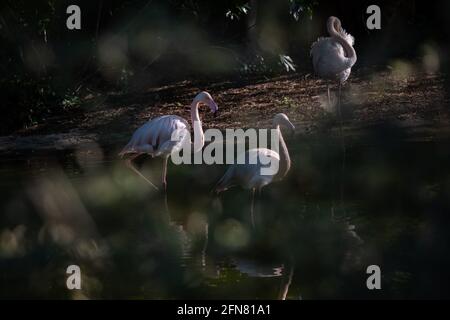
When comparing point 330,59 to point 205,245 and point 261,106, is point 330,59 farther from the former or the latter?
point 205,245

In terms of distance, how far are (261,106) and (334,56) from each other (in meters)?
1.61

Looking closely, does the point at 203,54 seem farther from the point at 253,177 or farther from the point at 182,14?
the point at 253,177

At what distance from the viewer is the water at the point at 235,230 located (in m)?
5.36

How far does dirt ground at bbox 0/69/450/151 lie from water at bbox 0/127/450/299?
1.50 meters

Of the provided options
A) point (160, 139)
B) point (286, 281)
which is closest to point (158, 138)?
point (160, 139)

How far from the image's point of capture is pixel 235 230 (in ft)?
22.0

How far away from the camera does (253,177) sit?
730 cm

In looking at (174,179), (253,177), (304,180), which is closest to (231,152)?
(174,179)

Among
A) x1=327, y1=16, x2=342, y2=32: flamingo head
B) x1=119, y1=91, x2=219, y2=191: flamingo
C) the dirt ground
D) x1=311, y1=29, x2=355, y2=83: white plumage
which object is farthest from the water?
x1=327, y1=16, x2=342, y2=32: flamingo head

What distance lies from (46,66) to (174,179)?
4.53 meters

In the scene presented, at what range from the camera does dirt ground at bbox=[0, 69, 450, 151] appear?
1099cm

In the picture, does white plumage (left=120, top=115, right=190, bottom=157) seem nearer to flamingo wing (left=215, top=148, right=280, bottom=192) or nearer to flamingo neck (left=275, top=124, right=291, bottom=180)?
flamingo wing (left=215, top=148, right=280, bottom=192)

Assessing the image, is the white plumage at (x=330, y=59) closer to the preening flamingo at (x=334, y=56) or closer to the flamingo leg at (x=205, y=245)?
the preening flamingo at (x=334, y=56)
